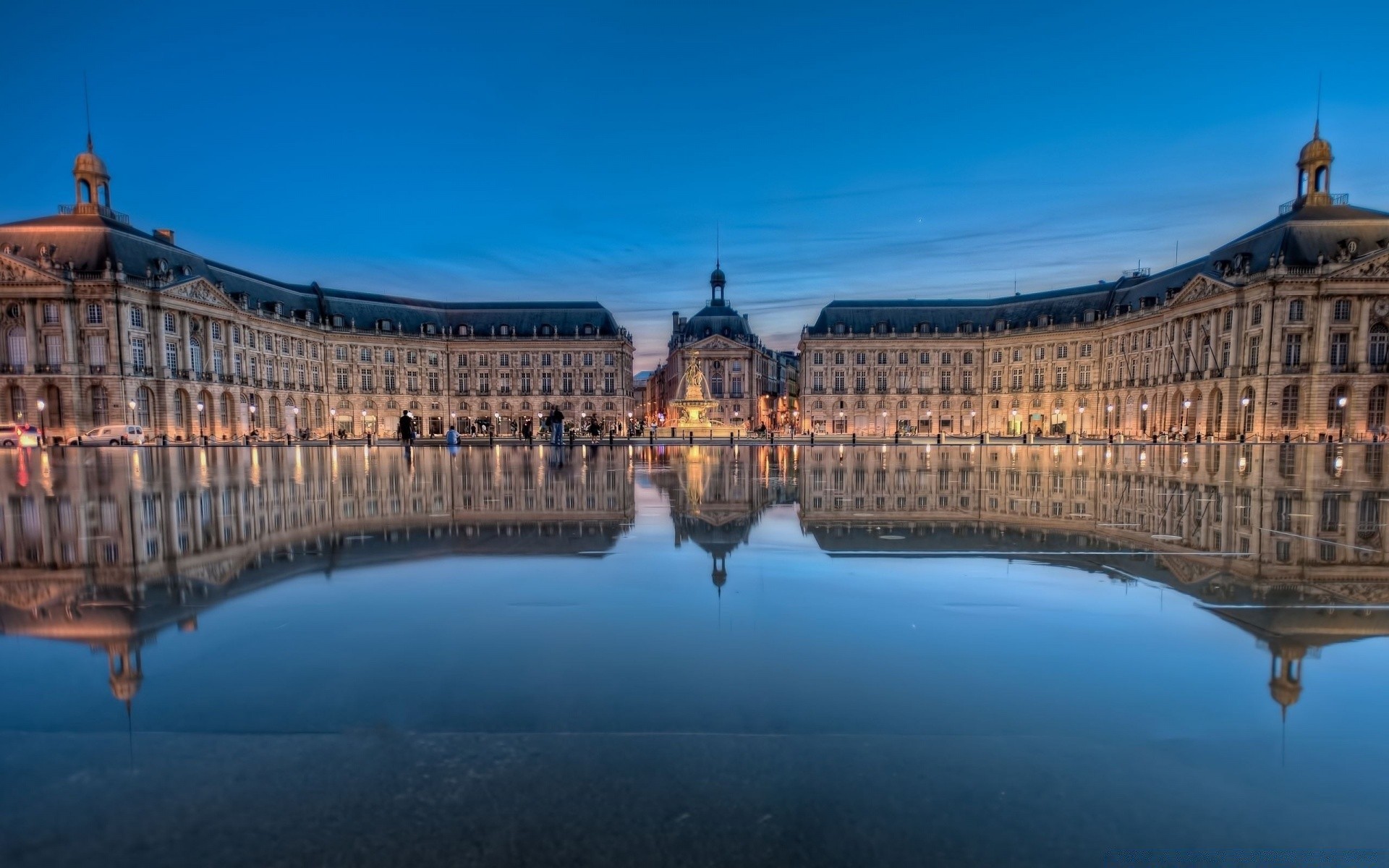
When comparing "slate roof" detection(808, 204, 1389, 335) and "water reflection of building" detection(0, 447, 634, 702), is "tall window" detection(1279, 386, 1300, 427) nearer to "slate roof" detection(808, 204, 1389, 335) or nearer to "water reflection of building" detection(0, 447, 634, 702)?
"slate roof" detection(808, 204, 1389, 335)

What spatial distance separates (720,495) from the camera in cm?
1409

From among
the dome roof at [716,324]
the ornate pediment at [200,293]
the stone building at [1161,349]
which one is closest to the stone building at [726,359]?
the dome roof at [716,324]

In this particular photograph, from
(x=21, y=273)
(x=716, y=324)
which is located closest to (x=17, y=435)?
(x=21, y=273)

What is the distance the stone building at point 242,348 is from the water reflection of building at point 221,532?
4614 centimetres

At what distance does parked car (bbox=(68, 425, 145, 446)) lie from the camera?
49000 mm

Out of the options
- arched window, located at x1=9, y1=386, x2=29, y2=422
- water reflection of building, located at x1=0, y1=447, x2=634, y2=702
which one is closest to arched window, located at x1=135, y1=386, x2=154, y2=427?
arched window, located at x1=9, y1=386, x2=29, y2=422

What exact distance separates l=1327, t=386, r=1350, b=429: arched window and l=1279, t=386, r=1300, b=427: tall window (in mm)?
2111

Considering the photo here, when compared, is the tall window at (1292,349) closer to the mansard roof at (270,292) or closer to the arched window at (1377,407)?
the arched window at (1377,407)

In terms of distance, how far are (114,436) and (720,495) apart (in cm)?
5801

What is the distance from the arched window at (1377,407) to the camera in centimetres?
5394

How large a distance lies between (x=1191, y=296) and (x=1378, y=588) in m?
71.4

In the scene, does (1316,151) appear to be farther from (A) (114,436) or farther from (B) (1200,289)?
(A) (114,436)

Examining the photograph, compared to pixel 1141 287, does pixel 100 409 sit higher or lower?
lower

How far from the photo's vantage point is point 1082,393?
81125 millimetres
